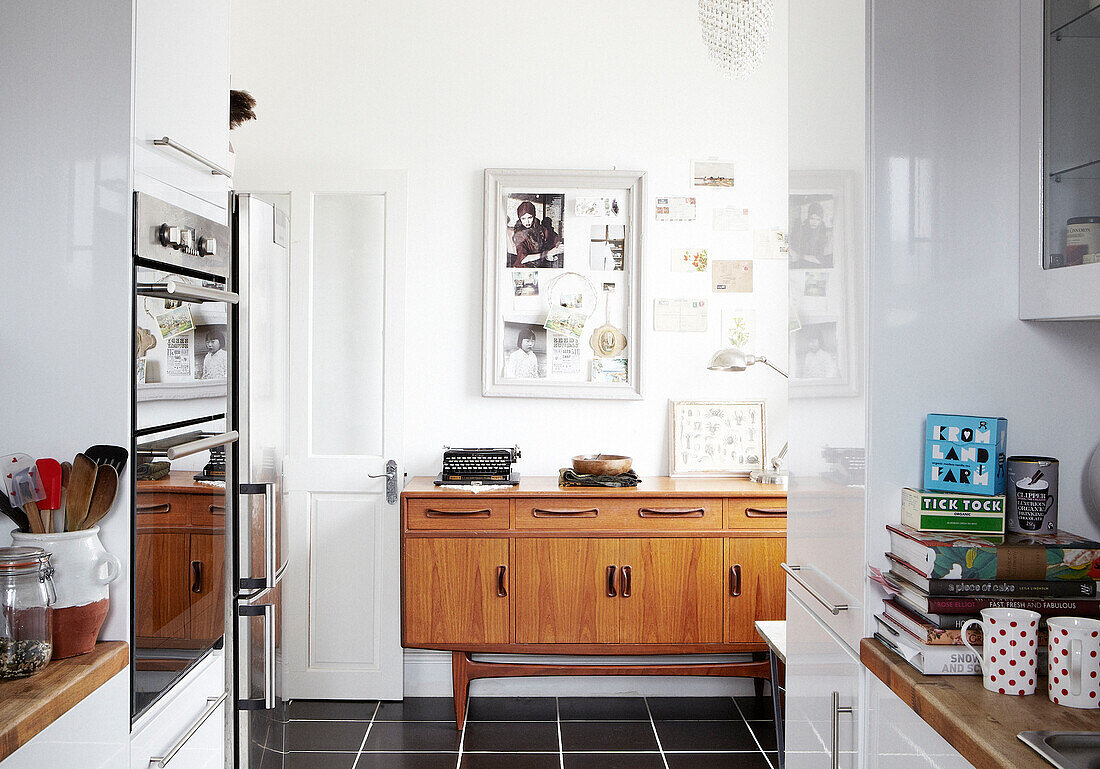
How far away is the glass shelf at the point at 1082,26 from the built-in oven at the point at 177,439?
5.46 ft

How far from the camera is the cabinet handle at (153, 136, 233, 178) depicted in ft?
5.35

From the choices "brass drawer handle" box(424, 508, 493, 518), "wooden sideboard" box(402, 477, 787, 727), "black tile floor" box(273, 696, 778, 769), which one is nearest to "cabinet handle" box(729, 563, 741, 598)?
"wooden sideboard" box(402, 477, 787, 727)

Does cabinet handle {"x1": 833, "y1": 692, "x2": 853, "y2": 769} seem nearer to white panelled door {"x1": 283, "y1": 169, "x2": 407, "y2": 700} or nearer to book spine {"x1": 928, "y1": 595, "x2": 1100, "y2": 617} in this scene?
book spine {"x1": 928, "y1": 595, "x2": 1100, "y2": 617}

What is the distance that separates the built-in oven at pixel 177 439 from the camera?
1.58 m

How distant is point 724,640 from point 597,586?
53 centimetres

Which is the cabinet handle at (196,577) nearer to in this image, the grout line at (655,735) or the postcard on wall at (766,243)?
the grout line at (655,735)

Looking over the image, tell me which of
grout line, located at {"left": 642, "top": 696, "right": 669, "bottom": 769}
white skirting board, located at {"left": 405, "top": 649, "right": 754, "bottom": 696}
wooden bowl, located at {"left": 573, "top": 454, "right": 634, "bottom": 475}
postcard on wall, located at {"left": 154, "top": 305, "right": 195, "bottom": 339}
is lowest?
grout line, located at {"left": 642, "top": 696, "right": 669, "bottom": 769}

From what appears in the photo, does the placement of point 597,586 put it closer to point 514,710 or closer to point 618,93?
point 514,710

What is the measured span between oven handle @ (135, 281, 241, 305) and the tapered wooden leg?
6.18 ft

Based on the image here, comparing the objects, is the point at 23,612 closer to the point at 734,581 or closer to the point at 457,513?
the point at 457,513

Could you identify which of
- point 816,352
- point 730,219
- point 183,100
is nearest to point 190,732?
point 183,100

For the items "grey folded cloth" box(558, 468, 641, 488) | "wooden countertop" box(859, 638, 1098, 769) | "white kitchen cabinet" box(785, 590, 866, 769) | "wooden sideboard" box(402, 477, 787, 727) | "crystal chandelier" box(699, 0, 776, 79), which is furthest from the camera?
"grey folded cloth" box(558, 468, 641, 488)

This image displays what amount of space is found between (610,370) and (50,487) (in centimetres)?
250

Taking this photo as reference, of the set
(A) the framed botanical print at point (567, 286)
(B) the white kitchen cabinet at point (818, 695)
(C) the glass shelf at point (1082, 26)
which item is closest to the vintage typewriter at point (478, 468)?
(A) the framed botanical print at point (567, 286)
